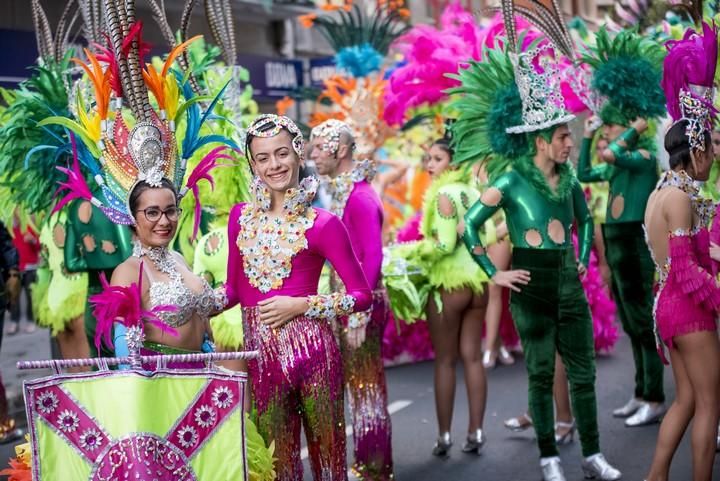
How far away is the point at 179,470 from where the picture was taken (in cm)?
383

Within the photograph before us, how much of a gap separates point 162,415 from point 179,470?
8.0 inches

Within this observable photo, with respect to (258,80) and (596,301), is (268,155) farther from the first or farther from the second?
(258,80)

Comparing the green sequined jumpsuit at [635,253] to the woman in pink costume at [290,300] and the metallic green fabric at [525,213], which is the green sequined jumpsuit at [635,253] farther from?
the woman in pink costume at [290,300]

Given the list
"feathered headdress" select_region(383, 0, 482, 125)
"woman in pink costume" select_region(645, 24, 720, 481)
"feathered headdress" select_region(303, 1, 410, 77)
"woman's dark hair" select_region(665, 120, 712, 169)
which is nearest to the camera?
"woman in pink costume" select_region(645, 24, 720, 481)

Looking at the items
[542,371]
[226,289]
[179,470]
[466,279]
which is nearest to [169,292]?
[226,289]

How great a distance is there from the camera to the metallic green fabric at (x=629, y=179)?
7355 mm

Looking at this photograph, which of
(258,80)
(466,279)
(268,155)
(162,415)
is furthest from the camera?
(258,80)

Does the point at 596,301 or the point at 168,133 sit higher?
the point at 168,133

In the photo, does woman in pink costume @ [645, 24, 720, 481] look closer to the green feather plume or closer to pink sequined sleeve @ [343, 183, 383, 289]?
pink sequined sleeve @ [343, 183, 383, 289]

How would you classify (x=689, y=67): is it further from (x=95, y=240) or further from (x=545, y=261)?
(x=95, y=240)

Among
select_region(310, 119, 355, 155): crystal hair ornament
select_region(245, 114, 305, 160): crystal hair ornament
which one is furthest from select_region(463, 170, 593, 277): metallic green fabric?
select_region(245, 114, 305, 160): crystal hair ornament

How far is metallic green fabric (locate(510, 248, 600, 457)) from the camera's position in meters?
5.95

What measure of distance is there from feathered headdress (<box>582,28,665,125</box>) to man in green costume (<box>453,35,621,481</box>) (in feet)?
4.45

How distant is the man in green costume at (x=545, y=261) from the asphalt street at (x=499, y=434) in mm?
418
